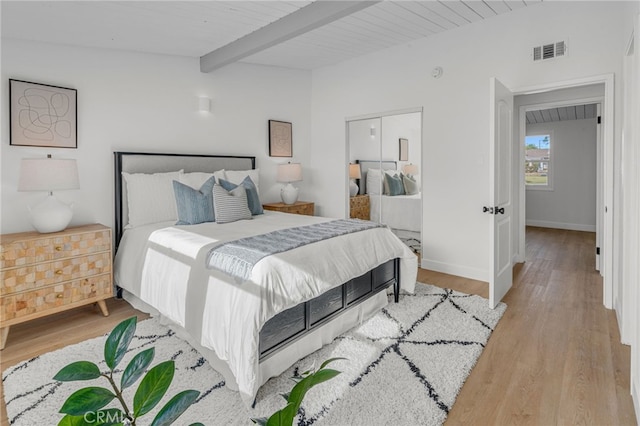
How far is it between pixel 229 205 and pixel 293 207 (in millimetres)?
1440

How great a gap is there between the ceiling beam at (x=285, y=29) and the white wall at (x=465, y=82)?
1.77 meters

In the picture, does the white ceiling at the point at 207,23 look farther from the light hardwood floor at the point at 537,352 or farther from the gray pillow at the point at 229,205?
the light hardwood floor at the point at 537,352

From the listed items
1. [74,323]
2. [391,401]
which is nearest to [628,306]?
[391,401]

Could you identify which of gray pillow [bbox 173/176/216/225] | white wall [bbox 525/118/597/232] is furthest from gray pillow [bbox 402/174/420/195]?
white wall [bbox 525/118/597/232]

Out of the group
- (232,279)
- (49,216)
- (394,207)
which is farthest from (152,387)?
(394,207)

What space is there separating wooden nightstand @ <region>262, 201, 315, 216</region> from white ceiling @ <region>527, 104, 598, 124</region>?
472 centimetres

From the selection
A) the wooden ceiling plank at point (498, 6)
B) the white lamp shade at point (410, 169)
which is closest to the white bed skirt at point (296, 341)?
the white lamp shade at point (410, 169)

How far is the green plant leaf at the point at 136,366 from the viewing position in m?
0.63

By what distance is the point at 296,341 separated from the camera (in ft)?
7.41

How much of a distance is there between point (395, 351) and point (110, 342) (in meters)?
2.13

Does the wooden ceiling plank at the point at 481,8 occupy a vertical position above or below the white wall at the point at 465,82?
above

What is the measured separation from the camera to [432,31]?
402 centimetres

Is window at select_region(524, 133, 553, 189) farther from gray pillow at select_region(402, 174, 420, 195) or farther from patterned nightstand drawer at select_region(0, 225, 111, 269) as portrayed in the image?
patterned nightstand drawer at select_region(0, 225, 111, 269)

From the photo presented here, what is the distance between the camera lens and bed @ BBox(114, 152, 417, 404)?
197 centimetres
